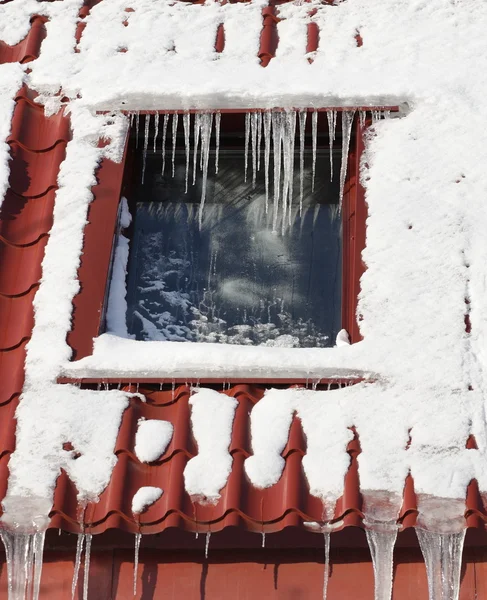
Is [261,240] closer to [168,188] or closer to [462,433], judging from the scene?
[168,188]

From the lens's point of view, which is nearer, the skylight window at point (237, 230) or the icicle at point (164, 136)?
the skylight window at point (237, 230)

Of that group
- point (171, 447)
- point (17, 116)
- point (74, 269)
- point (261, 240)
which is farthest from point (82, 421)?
point (17, 116)

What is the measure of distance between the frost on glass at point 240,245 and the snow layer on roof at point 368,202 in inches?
12.4

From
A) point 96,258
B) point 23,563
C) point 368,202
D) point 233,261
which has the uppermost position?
point 368,202

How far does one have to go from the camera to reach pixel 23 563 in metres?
4.52

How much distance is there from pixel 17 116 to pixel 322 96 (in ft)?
5.03

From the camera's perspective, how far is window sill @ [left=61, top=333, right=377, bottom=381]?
487 cm

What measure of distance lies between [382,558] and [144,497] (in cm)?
97

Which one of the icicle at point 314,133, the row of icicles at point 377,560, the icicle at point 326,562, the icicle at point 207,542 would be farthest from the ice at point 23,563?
the icicle at point 314,133

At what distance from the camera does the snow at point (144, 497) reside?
14.7 ft

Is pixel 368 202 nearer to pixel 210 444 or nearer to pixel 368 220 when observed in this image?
pixel 368 220

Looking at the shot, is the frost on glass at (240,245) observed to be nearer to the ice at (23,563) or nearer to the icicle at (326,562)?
the icicle at (326,562)

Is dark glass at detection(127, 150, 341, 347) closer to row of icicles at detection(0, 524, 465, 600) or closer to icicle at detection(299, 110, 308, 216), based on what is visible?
icicle at detection(299, 110, 308, 216)

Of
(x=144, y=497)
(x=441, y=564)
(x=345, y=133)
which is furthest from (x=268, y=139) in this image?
(x=441, y=564)
